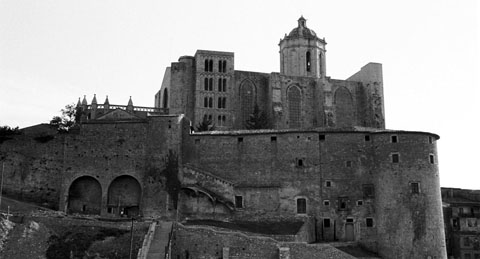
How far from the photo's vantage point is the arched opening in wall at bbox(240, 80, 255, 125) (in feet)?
319

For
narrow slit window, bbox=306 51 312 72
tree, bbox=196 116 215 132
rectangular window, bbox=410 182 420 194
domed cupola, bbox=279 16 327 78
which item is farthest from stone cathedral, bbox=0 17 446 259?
narrow slit window, bbox=306 51 312 72

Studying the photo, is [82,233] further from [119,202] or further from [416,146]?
[416,146]

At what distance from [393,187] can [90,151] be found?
31177mm

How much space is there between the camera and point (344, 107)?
103 meters

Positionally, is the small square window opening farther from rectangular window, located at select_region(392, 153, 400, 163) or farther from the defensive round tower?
rectangular window, located at select_region(392, 153, 400, 163)

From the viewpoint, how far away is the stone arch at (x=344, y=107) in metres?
103

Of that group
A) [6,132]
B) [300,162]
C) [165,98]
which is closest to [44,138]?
[6,132]

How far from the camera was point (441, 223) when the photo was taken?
65.9 m

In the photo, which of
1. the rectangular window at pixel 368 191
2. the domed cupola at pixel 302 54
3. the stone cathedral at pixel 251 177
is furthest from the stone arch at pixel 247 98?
the rectangular window at pixel 368 191

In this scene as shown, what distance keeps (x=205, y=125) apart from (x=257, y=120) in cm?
1122

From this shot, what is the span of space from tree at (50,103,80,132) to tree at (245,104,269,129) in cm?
2516

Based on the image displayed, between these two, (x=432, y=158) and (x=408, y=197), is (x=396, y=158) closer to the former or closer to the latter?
(x=432, y=158)

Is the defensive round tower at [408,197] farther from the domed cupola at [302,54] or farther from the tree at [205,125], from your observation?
the domed cupola at [302,54]

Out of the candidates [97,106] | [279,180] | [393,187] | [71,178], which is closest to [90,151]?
[71,178]
